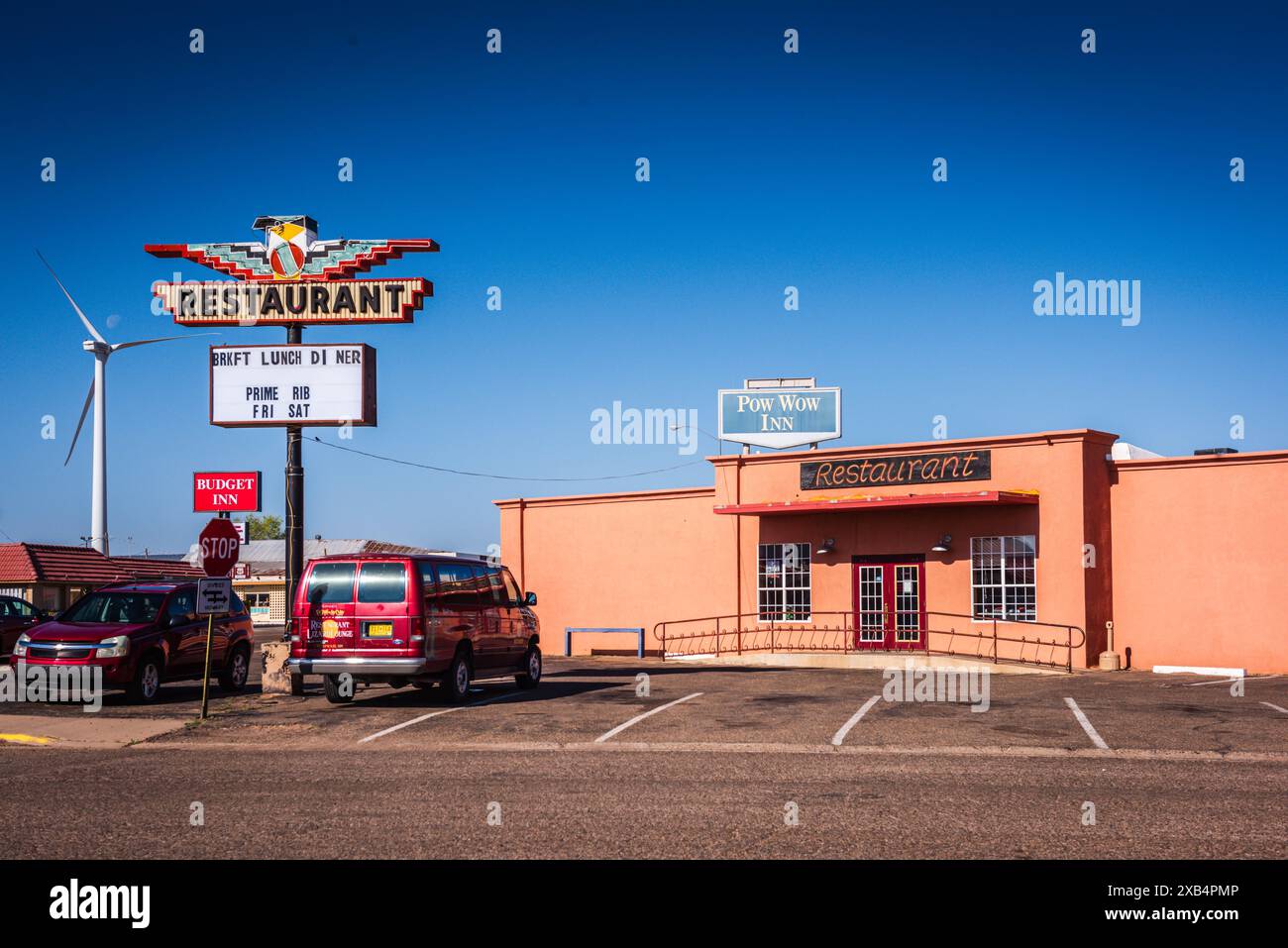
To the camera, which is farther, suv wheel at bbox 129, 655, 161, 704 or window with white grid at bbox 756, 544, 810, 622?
window with white grid at bbox 756, 544, 810, 622

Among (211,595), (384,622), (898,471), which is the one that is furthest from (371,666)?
(898,471)

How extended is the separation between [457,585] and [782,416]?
66.6 ft

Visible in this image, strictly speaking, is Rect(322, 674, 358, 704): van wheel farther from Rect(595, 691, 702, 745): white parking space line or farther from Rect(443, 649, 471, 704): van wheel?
Rect(595, 691, 702, 745): white parking space line

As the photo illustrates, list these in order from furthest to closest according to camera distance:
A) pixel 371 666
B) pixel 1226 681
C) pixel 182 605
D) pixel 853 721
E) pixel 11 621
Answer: pixel 11 621
pixel 1226 681
pixel 182 605
pixel 371 666
pixel 853 721

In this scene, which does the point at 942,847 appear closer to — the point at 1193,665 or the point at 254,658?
the point at 1193,665

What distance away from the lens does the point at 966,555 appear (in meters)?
28.1

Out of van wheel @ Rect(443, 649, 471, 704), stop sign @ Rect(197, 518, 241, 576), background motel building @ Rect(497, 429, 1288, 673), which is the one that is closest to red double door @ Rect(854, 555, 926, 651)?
background motel building @ Rect(497, 429, 1288, 673)

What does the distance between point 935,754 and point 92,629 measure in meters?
12.7

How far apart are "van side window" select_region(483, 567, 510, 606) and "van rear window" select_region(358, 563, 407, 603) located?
239 cm

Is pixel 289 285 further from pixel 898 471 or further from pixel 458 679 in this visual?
pixel 898 471

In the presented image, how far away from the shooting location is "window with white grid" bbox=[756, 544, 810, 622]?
1201 inches

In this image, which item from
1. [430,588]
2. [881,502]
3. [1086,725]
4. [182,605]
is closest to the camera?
[1086,725]

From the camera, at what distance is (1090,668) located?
26500 mm
